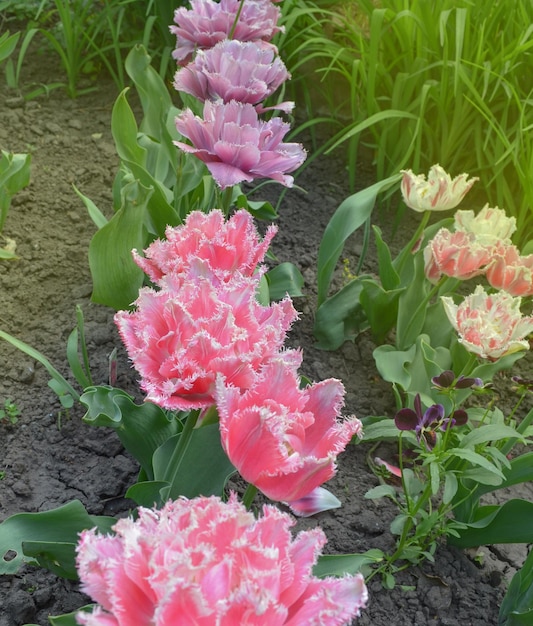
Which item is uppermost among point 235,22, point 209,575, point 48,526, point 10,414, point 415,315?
point 235,22

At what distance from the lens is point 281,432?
0.70 m

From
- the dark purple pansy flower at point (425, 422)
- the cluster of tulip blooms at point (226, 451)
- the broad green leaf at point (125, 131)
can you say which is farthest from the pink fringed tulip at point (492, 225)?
the broad green leaf at point (125, 131)

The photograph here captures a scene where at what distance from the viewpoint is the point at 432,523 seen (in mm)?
1269

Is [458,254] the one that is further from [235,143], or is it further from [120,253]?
[120,253]

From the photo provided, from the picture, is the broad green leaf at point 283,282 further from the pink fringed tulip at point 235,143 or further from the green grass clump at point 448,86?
the green grass clump at point 448,86

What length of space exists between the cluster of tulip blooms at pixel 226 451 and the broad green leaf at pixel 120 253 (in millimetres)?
339

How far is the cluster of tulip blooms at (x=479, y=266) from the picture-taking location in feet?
4.06

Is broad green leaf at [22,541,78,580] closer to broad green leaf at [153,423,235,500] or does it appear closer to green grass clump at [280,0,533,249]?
broad green leaf at [153,423,235,500]

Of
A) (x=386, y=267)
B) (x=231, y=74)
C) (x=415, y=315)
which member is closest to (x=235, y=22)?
(x=231, y=74)

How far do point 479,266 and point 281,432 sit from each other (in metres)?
0.87

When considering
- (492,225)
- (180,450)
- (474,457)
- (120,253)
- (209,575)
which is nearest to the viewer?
(209,575)

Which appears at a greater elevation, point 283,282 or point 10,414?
point 283,282

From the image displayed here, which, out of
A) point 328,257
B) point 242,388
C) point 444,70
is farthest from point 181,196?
point 242,388

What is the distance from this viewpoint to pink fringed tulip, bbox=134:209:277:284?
0.99 metres
